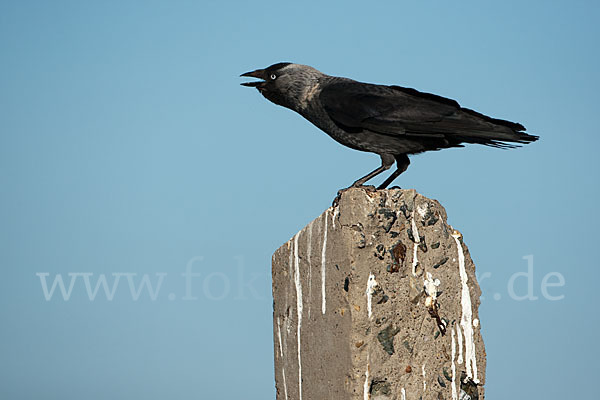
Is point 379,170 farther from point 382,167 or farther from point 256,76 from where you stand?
point 256,76

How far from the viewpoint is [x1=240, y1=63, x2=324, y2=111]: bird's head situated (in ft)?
19.8

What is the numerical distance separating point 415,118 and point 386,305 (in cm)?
154

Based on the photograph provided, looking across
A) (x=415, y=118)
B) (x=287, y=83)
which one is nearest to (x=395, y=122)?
(x=415, y=118)

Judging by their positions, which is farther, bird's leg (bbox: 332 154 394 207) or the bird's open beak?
the bird's open beak

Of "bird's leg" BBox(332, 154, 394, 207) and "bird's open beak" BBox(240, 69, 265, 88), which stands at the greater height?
"bird's open beak" BBox(240, 69, 265, 88)

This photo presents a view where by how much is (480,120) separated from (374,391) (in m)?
2.19

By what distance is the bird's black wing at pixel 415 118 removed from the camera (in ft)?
17.6

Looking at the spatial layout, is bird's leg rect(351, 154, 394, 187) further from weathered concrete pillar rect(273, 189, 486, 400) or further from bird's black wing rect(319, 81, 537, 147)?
weathered concrete pillar rect(273, 189, 486, 400)

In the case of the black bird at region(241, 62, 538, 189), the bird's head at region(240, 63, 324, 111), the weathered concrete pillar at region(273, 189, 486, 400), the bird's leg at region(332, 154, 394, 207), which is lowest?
the weathered concrete pillar at region(273, 189, 486, 400)

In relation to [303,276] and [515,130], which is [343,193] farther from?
[515,130]

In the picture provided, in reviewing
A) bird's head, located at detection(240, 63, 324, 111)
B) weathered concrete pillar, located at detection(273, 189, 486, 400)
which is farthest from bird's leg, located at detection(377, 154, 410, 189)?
bird's head, located at detection(240, 63, 324, 111)

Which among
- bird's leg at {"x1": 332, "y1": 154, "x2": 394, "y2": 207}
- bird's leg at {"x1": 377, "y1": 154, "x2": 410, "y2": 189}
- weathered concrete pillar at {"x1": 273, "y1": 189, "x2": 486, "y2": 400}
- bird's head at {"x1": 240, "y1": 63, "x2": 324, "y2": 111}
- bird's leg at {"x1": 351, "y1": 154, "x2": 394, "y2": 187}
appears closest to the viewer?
weathered concrete pillar at {"x1": 273, "y1": 189, "x2": 486, "y2": 400}

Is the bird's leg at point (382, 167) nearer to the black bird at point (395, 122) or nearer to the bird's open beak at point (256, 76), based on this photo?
the black bird at point (395, 122)

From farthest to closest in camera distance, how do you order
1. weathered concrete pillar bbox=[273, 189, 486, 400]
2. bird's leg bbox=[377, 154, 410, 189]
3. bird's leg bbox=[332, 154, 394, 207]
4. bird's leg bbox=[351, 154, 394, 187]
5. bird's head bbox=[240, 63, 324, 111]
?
bird's head bbox=[240, 63, 324, 111]
bird's leg bbox=[377, 154, 410, 189]
bird's leg bbox=[351, 154, 394, 187]
bird's leg bbox=[332, 154, 394, 207]
weathered concrete pillar bbox=[273, 189, 486, 400]
